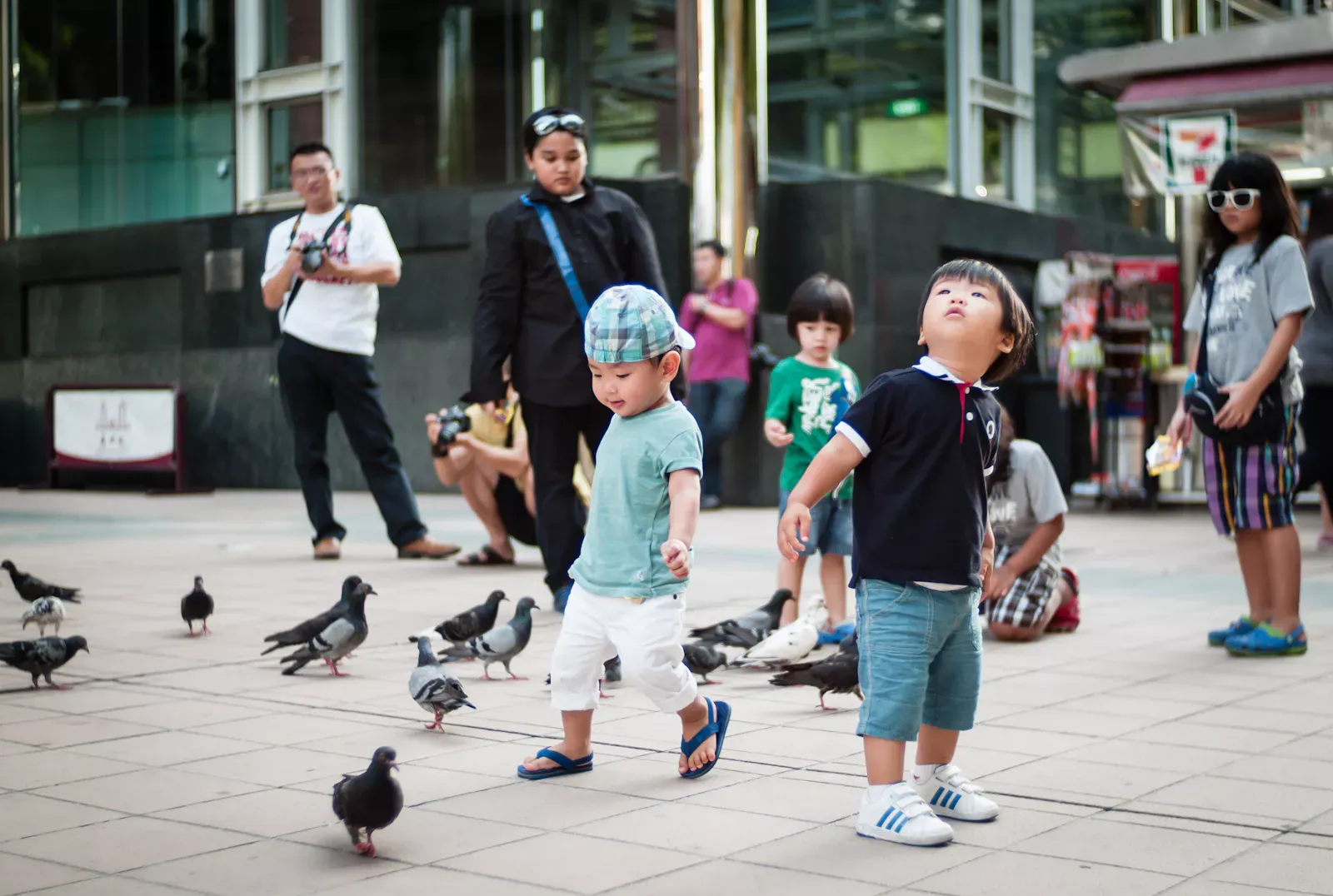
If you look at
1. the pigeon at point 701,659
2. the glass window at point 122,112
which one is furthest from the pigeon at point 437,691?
the glass window at point 122,112

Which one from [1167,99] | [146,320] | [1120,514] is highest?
[1167,99]

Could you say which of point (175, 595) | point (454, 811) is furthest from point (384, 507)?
point (454, 811)

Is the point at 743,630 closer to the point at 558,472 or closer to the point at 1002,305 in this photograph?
the point at 558,472

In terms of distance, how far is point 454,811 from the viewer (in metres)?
3.82

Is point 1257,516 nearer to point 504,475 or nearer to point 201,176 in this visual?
point 504,475

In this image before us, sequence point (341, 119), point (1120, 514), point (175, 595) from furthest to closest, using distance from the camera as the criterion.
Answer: point (341, 119) < point (1120, 514) < point (175, 595)

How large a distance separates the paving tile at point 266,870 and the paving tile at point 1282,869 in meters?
1.68

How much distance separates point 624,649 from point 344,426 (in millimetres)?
5876

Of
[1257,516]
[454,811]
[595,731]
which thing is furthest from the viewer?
[1257,516]

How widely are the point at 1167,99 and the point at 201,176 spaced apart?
11.7 metres

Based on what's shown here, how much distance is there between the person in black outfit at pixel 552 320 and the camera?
6.80 m

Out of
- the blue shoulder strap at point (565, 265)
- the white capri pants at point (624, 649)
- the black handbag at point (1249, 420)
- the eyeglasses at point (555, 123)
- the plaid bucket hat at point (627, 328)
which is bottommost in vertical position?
the white capri pants at point (624, 649)

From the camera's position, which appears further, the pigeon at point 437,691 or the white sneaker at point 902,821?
the pigeon at point 437,691

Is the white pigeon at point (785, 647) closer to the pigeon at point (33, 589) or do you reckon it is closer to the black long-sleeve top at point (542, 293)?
the black long-sleeve top at point (542, 293)
